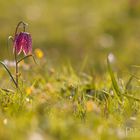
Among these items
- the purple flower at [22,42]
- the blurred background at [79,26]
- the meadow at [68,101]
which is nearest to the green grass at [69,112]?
the meadow at [68,101]

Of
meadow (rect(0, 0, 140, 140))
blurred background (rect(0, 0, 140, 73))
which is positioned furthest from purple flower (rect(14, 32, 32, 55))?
blurred background (rect(0, 0, 140, 73))

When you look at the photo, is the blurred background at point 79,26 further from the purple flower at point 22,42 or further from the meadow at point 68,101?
the purple flower at point 22,42

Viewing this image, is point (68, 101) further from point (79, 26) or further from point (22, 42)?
point (79, 26)

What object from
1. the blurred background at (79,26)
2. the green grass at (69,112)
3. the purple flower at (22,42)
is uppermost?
the blurred background at (79,26)

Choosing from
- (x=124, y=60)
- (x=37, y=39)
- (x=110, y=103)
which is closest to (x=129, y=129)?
(x=110, y=103)

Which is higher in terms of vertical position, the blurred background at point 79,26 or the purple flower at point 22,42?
the blurred background at point 79,26

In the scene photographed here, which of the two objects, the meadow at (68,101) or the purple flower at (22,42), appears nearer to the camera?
the meadow at (68,101)

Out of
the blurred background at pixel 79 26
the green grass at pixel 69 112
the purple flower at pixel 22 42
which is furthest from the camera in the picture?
the blurred background at pixel 79 26

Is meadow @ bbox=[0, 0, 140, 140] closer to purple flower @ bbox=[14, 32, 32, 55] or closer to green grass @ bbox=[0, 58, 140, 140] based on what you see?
green grass @ bbox=[0, 58, 140, 140]

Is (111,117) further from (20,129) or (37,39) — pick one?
(37,39)

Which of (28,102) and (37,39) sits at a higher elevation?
(37,39)
